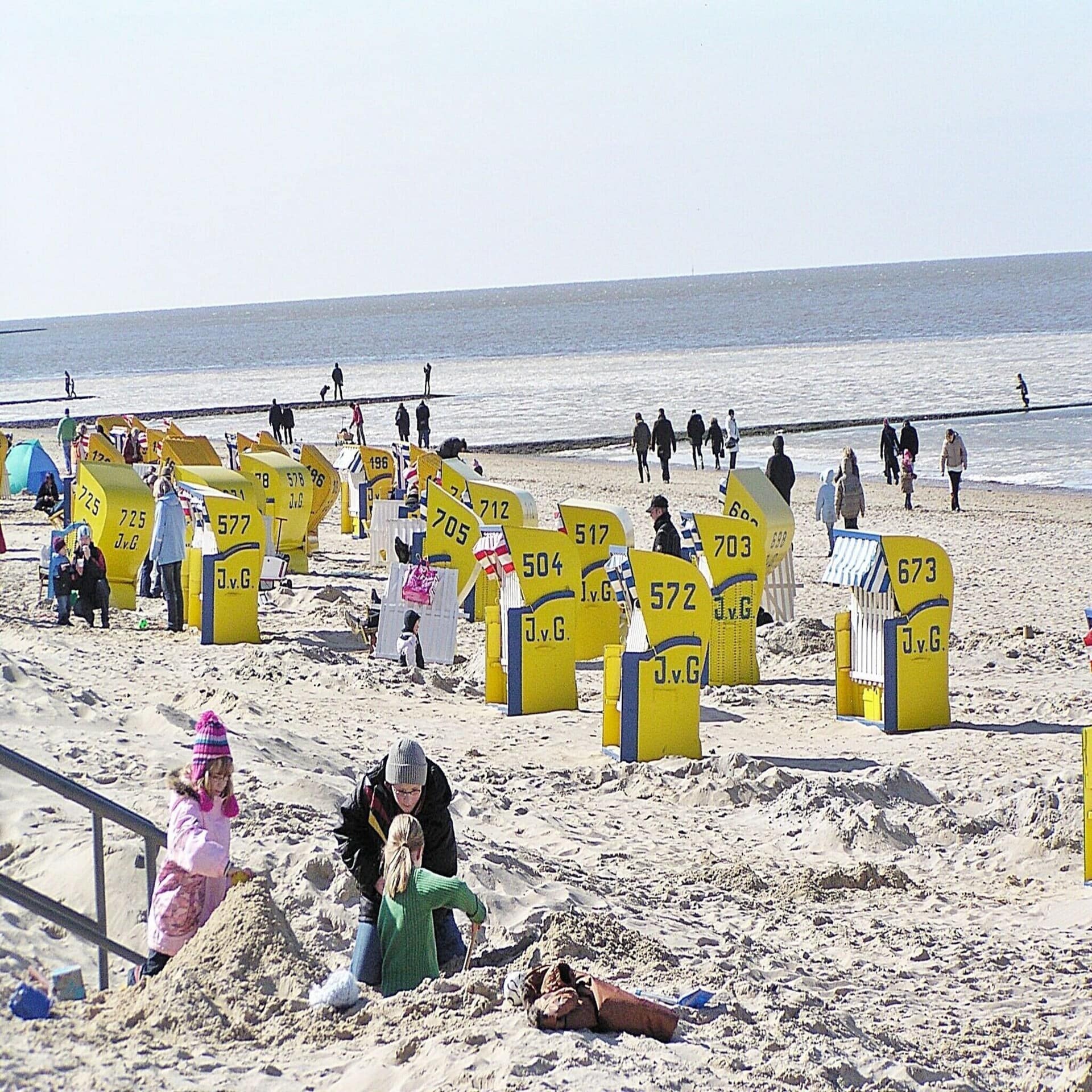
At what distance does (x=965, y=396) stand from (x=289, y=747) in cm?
3968

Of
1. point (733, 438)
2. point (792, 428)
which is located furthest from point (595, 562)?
point (792, 428)

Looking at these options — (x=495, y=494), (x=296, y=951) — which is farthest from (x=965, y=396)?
(x=296, y=951)

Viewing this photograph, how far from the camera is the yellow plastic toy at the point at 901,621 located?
1047 centimetres

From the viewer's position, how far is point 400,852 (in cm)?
488

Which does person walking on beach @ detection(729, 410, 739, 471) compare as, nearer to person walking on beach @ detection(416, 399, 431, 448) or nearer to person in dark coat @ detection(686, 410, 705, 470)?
person in dark coat @ detection(686, 410, 705, 470)

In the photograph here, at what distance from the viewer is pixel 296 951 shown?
5.24 meters

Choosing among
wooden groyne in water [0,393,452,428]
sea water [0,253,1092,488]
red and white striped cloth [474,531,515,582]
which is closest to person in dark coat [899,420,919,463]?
sea water [0,253,1092,488]

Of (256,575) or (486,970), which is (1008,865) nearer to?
(486,970)

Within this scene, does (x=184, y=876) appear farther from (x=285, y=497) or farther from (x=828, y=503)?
(x=828, y=503)

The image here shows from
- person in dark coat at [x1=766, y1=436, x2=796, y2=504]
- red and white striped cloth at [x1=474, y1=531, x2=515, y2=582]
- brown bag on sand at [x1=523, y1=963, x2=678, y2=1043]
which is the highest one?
person in dark coat at [x1=766, y1=436, x2=796, y2=504]

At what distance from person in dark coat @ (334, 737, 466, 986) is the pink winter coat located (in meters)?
0.41

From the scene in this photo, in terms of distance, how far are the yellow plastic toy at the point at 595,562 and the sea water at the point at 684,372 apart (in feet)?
54.6

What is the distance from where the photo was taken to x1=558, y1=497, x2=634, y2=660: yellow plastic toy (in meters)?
12.9

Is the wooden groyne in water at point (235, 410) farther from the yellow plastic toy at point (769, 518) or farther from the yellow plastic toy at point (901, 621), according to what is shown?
the yellow plastic toy at point (901, 621)
